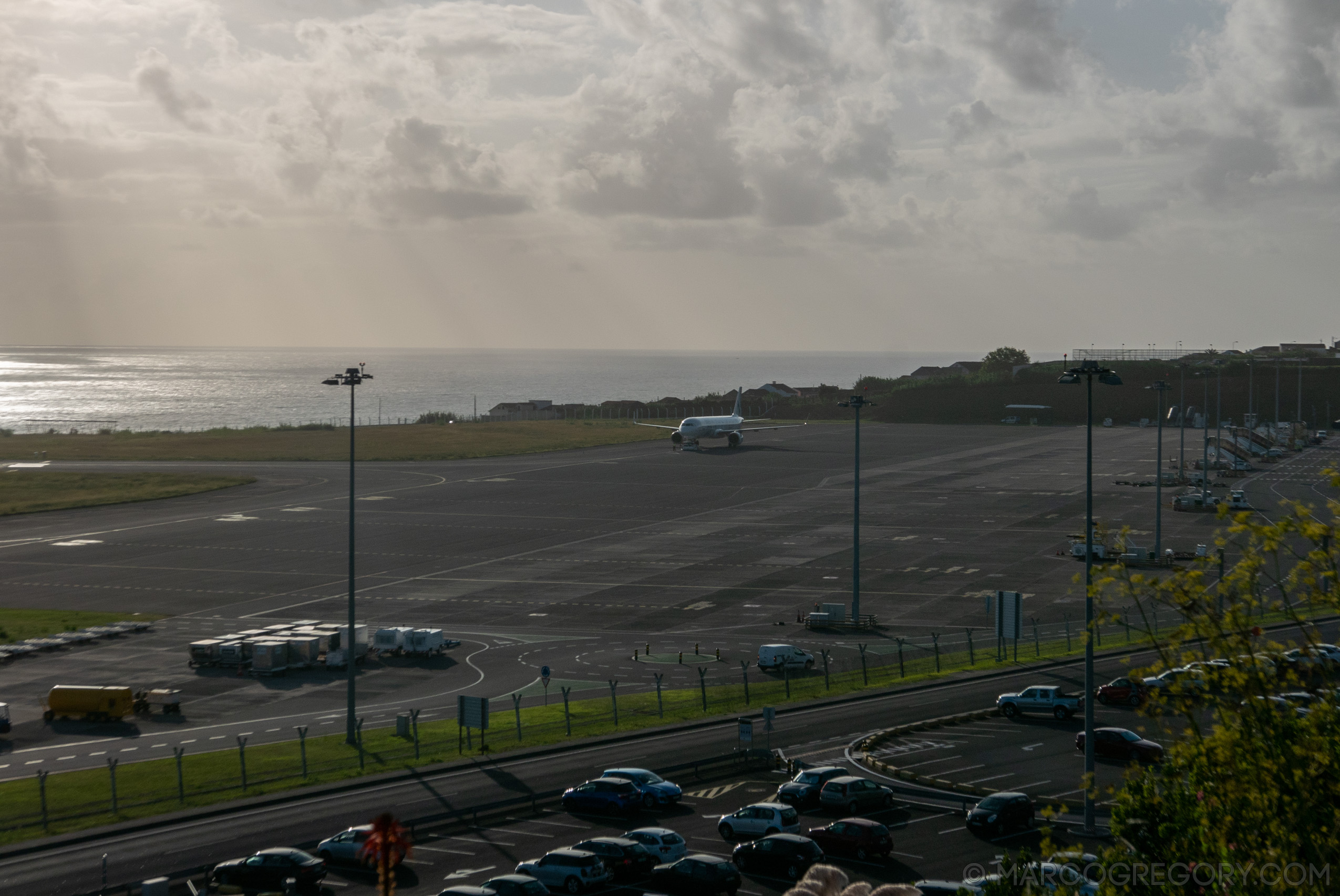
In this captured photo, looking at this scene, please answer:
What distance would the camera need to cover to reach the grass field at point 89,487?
117750 mm

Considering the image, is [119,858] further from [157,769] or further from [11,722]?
[11,722]

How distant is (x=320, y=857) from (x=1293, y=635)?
160ft

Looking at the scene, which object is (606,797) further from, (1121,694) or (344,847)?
(1121,694)

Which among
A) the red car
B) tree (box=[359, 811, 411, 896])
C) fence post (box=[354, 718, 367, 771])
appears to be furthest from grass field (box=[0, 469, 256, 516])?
tree (box=[359, 811, 411, 896])

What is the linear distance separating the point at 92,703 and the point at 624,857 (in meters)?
30.3

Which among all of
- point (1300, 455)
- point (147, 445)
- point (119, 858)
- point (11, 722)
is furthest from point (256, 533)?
point (1300, 455)

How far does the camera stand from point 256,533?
98.6 meters

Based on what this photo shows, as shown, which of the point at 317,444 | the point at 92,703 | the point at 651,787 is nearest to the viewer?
the point at 651,787

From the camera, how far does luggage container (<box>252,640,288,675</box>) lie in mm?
58719

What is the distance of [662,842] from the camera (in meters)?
31.8

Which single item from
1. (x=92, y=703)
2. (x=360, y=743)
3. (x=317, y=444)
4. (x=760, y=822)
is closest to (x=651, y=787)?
(x=760, y=822)

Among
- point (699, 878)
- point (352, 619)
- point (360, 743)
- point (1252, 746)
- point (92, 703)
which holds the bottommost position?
point (92, 703)

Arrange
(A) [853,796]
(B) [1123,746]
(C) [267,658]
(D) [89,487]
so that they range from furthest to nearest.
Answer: (D) [89,487], (C) [267,658], (B) [1123,746], (A) [853,796]

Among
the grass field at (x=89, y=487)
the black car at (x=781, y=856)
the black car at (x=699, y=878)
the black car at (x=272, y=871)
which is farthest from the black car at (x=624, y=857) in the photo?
the grass field at (x=89, y=487)
